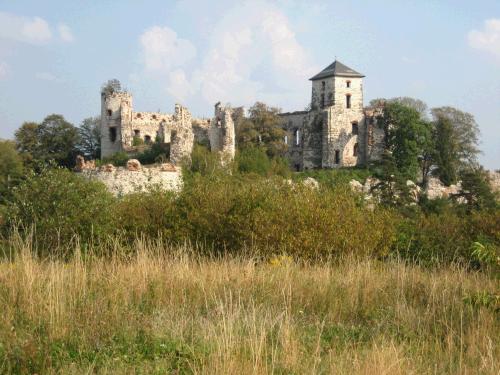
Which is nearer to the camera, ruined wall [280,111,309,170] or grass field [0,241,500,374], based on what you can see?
grass field [0,241,500,374]

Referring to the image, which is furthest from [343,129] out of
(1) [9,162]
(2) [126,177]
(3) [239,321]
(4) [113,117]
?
(3) [239,321]

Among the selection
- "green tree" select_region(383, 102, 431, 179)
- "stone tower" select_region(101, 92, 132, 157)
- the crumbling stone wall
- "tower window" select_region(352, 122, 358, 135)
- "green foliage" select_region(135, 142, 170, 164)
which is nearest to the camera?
"green foliage" select_region(135, 142, 170, 164)

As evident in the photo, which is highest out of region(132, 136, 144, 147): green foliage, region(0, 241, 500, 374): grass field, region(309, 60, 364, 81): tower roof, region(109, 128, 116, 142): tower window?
region(309, 60, 364, 81): tower roof

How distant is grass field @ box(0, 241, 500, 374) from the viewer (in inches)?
239

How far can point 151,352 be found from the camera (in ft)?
21.2

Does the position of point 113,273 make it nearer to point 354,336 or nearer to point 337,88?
point 354,336

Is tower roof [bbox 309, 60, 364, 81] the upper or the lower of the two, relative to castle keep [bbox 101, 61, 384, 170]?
upper

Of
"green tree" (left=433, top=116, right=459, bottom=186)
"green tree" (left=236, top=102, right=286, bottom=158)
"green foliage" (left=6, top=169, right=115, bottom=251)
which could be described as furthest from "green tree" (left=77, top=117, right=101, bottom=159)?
"green foliage" (left=6, top=169, right=115, bottom=251)

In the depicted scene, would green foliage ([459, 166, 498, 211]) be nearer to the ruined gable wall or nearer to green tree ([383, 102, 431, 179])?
green tree ([383, 102, 431, 179])

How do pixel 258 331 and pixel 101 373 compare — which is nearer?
pixel 101 373

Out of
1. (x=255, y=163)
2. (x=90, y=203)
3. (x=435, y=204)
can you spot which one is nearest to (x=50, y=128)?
(x=255, y=163)

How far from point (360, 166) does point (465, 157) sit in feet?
31.2

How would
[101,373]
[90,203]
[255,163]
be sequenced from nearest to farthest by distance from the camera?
[101,373] → [90,203] → [255,163]

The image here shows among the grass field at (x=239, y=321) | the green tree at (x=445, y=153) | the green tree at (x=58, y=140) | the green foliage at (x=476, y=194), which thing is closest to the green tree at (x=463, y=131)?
the green tree at (x=445, y=153)
